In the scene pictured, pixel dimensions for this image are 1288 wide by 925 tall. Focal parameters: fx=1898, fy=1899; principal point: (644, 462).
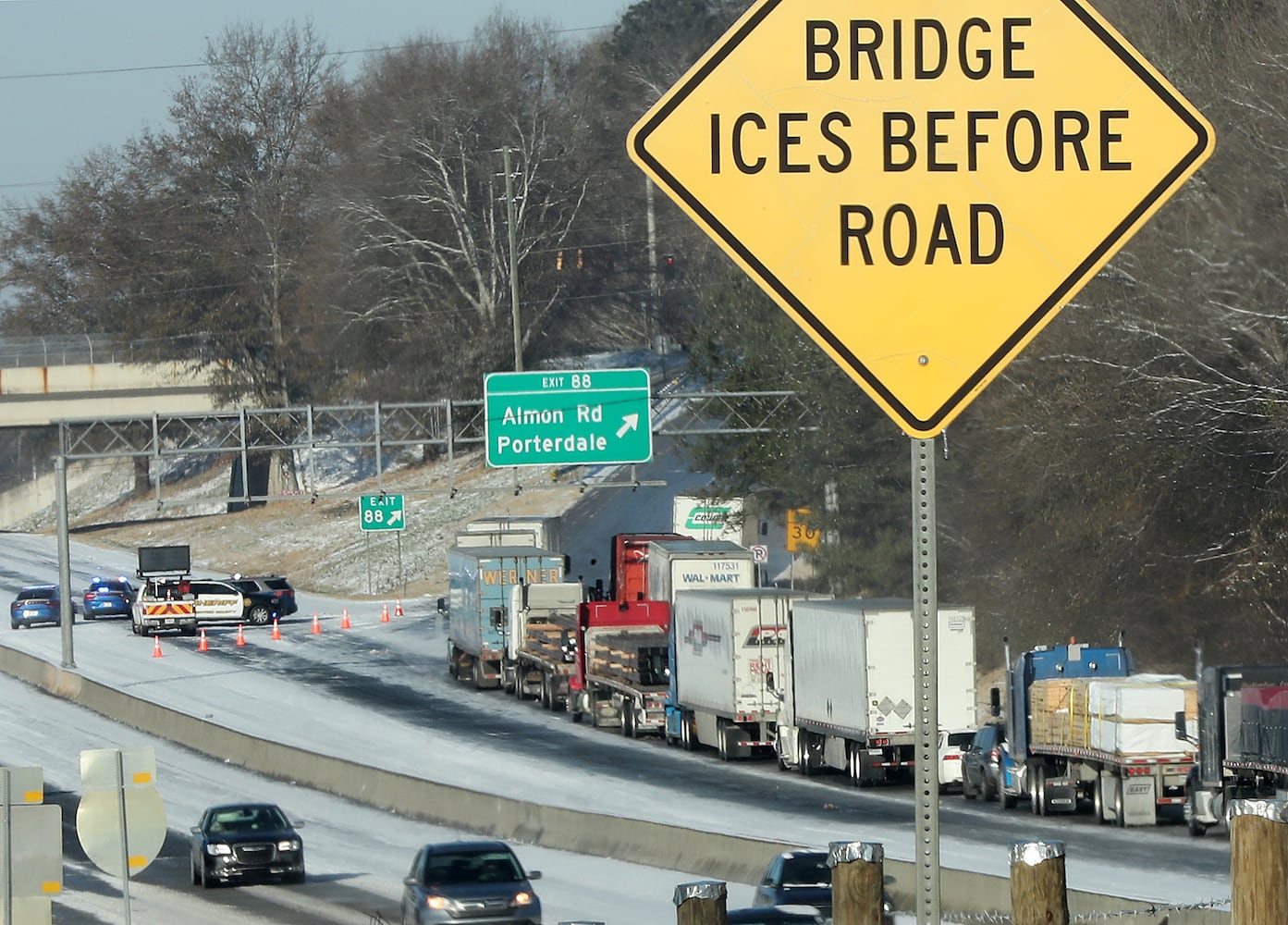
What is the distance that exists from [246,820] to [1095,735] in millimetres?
14130

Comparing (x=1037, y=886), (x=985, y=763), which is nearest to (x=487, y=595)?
(x=985, y=763)

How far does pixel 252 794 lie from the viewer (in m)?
40.3

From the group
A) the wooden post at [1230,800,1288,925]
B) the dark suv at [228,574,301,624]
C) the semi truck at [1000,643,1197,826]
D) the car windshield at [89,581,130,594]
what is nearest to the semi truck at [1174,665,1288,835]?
the semi truck at [1000,643,1197,826]

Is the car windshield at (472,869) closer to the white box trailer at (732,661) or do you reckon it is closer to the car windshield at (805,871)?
the car windshield at (805,871)

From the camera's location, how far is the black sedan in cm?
3039

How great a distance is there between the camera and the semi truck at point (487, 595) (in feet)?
176

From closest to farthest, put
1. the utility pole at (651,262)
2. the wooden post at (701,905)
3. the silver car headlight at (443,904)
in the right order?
1. the wooden post at (701,905)
2. the silver car headlight at (443,904)
3. the utility pole at (651,262)

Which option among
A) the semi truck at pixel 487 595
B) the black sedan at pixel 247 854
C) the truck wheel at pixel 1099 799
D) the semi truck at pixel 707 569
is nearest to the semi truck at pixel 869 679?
the truck wheel at pixel 1099 799

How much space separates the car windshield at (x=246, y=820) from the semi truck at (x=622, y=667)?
15401 millimetres

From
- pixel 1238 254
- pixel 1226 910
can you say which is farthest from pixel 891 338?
pixel 1238 254

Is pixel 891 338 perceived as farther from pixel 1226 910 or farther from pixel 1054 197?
pixel 1226 910

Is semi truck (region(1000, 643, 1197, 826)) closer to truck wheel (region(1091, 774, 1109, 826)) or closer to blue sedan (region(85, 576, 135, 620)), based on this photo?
truck wheel (region(1091, 774, 1109, 826))

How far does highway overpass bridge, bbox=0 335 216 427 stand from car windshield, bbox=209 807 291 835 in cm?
4590

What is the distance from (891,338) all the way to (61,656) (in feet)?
184
